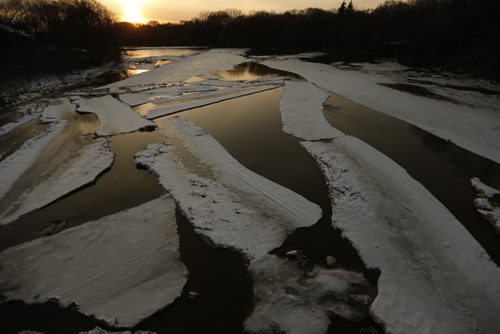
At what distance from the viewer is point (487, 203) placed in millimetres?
7008

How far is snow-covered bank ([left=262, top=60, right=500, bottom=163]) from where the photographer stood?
1053 cm

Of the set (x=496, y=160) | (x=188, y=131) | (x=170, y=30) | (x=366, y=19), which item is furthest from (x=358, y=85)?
(x=170, y=30)

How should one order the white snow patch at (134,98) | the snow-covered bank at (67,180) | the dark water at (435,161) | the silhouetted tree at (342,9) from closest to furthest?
the dark water at (435,161) < the snow-covered bank at (67,180) < the white snow patch at (134,98) < the silhouetted tree at (342,9)

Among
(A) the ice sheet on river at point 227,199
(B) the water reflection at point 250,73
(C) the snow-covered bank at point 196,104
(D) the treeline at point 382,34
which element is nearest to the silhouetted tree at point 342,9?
(D) the treeline at point 382,34

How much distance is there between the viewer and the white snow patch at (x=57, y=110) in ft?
46.6

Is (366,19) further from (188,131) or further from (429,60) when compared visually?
(188,131)

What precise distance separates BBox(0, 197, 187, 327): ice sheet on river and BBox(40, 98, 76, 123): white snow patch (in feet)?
33.2

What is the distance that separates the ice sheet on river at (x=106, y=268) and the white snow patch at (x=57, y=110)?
33.2ft

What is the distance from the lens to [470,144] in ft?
33.6

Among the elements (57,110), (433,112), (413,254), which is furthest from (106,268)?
(433,112)

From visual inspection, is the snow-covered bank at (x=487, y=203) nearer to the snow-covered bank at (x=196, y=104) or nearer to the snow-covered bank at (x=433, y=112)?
the snow-covered bank at (x=433, y=112)

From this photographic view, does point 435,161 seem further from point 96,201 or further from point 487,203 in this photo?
point 96,201

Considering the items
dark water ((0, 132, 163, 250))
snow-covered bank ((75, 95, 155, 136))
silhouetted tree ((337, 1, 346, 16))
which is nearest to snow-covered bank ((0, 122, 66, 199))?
dark water ((0, 132, 163, 250))

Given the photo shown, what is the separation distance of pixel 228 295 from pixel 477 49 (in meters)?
28.3
